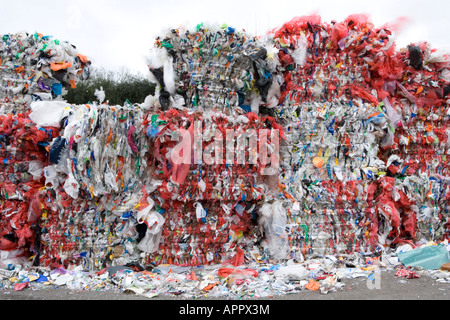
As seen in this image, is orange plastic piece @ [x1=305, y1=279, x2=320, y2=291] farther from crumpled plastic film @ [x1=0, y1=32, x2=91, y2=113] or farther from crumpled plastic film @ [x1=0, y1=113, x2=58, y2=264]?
crumpled plastic film @ [x1=0, y1=32, x2=91, y2=113]

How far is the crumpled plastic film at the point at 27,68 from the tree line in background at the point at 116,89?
385 inches

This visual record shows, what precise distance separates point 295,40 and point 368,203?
1.77 meters

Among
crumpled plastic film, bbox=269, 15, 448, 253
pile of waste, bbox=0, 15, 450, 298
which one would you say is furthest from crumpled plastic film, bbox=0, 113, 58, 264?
crumpled plastic film, bbox=269, 15, 448, 253

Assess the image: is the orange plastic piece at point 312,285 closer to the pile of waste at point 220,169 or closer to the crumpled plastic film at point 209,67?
the pile of waste at point 220,169

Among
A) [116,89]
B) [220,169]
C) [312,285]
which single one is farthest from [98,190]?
Result: [116,89]

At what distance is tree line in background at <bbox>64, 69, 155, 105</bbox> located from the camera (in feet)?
45.2

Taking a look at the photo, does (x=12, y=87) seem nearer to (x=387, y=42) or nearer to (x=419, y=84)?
(x=387, y=42)

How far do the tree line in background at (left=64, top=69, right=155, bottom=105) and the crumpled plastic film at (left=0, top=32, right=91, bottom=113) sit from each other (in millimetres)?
9772

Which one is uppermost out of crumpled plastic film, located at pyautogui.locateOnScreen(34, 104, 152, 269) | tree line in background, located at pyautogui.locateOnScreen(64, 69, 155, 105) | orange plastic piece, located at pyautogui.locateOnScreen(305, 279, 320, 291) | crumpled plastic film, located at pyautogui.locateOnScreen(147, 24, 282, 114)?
tree line in background, located at pyautogui.locateOnScreen(64, 69, 155, 105)

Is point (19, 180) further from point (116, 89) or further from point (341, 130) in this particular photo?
point (116, 89)

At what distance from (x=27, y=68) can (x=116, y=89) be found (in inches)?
431

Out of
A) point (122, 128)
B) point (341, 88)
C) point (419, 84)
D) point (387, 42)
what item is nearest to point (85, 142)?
point (122, 128)

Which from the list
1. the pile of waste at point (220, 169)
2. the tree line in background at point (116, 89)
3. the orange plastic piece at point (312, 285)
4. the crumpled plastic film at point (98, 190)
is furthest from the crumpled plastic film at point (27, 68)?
the tree line in background at point (116, 89)

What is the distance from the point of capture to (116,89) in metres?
14.6
